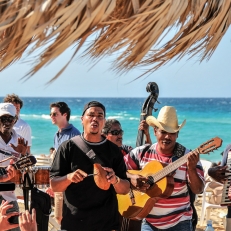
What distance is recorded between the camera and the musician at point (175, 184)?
4.46 m

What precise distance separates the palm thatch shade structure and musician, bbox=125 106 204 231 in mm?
1758

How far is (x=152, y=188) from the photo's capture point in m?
4.64

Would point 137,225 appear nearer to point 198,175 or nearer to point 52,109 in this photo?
point 198,175

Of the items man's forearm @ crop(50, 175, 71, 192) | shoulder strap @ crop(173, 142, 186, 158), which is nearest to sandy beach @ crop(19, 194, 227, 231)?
shoulder strap @ crop(173, 142, 186, 158)

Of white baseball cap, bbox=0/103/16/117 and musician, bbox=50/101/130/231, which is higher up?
white baseball cap, bbox=0/103/16/117

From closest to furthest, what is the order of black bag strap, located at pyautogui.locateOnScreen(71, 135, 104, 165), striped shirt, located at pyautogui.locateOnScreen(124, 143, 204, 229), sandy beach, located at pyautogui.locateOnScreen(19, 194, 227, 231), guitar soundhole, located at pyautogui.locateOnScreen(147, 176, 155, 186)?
black bag strap, located at pyautogui.locateOnScreen(71, 135, 104, 165) < striped shirt, located at pyautogui.locateOnScreen(124, 143, 204, 229) < guitar soundhole, located at pyautogui.locateOnScreen(147, 176, 155, 186) < sandy beach, located at pyautogui.locateOnScreen(19, 194, 227, 231)

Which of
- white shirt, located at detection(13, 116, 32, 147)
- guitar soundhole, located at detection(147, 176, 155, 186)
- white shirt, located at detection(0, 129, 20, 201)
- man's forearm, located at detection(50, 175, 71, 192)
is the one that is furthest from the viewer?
white shirt, located at detection(13, 116, 32, 147)

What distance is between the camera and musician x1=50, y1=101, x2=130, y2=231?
408 cm

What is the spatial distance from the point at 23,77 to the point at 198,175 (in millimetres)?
2585

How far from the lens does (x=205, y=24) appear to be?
2.68 meters

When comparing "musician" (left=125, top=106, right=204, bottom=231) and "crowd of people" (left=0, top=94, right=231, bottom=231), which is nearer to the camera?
"crowd of people" (left=0, top=94, right=231, bottom=231)

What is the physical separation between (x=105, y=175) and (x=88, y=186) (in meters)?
0.33

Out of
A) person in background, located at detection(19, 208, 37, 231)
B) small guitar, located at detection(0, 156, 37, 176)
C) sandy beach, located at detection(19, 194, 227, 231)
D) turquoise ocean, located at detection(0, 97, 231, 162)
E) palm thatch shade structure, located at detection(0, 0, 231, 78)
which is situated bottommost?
sandy beach, located at detection(19, 194, 227, 231)

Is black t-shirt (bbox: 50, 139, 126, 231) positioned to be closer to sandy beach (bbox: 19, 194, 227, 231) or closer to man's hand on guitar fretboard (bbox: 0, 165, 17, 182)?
man's hand on guitar fretboard (bbox: 0, 165, 17, 182)
